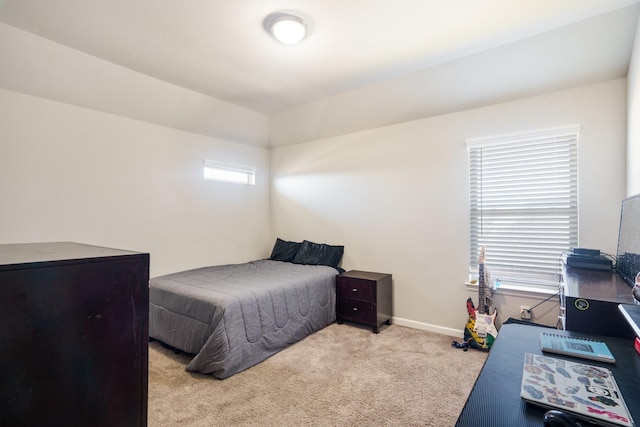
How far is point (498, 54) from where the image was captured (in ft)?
8.21

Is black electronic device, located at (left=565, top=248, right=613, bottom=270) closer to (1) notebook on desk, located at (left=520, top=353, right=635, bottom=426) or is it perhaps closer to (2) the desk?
(2) the desk

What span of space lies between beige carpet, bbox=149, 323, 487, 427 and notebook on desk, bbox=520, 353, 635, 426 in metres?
1.23

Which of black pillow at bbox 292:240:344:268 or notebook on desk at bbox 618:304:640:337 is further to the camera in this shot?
black pillow at bbox 292:240:344:268

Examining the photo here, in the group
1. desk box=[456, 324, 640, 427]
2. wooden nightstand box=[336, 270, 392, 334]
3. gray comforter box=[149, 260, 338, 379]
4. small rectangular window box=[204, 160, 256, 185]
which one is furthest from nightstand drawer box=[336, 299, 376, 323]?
small rectangular window box=[204, 160, 256, 185]

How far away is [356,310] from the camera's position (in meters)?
3.45

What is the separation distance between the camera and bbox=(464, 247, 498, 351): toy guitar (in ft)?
9.25

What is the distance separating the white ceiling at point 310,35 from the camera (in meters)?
1.99

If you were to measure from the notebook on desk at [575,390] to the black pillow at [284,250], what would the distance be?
3513mm

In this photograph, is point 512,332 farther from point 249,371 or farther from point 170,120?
point 170,120

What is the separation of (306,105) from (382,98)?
3.23ft

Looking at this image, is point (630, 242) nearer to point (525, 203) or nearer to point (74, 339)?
point (525, 203)

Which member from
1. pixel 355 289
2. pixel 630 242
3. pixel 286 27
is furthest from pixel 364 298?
pixel 286 27

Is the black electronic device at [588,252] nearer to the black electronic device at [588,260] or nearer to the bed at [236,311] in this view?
the black electronic device at [588,260]

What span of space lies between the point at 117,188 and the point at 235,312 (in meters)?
1.89
